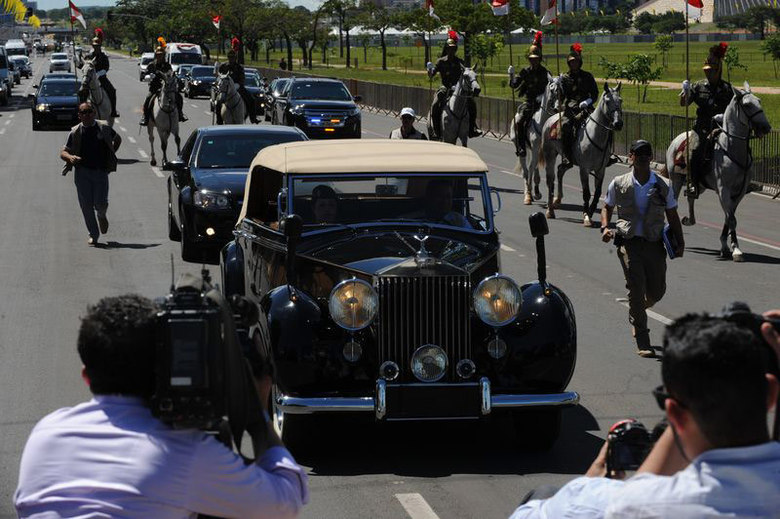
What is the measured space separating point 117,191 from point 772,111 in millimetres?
26906

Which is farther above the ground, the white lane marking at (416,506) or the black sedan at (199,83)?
the black sedan at (199,83)

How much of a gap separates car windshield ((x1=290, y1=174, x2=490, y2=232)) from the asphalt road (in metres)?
1.50

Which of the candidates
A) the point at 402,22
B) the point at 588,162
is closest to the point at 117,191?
the point at 588,162

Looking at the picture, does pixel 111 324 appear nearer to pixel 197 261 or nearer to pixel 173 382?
pixel 173 382

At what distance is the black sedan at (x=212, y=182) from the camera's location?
1664 cm

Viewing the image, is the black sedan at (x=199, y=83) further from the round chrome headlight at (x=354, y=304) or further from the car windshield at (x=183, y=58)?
the round chrome headlight at (x=354, y=304)

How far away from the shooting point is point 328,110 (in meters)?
37.2

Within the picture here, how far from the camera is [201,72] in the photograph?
6688 centimetres

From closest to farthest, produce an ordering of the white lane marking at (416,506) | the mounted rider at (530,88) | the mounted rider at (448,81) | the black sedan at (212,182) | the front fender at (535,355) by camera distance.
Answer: the white lane marking at (416,506) → the front fender at (535,355) → the black sedan at (212,182) → the mounted rider at (530,88) → the mounted rider at (448,81)

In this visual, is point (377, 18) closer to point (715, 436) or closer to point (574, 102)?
point (574, 102)

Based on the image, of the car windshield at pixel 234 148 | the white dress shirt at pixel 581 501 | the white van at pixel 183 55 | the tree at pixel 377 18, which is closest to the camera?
the white dress shirt at pixel 581 501

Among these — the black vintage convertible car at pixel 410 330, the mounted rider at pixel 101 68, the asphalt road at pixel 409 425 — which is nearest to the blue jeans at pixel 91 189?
the asphalt road at pixel 409 425

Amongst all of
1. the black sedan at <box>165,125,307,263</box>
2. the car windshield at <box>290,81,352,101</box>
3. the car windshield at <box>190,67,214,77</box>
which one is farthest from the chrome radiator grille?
the car windshield at <box>190,67,214,77</box>

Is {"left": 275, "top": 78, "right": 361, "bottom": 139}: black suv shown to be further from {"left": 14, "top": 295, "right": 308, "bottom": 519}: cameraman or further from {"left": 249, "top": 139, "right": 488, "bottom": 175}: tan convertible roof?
{"left": 14, "top": 295, "right": 308, "bottom": 519}: cameraman
